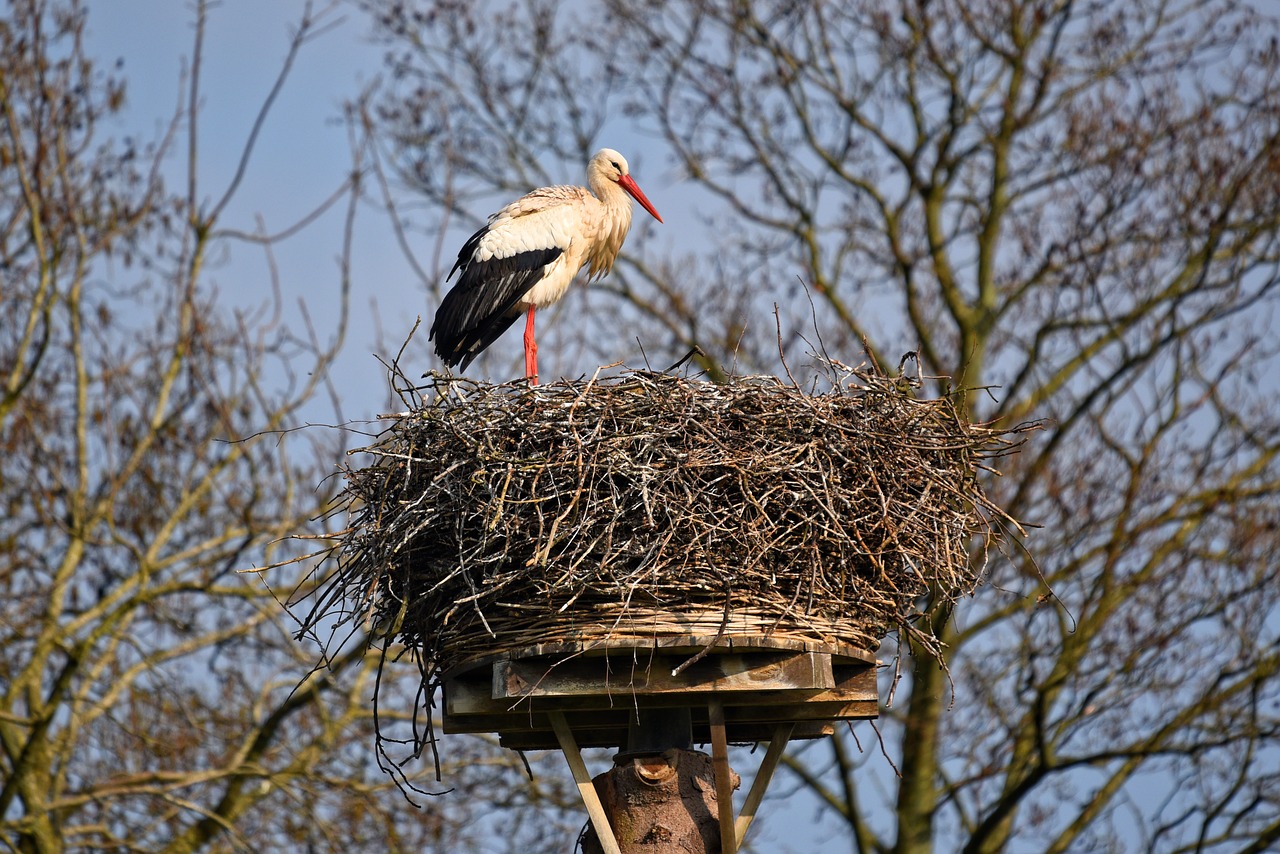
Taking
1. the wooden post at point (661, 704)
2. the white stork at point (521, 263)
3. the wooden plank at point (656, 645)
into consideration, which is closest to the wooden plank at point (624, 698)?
the wooden post at point (661, 704)

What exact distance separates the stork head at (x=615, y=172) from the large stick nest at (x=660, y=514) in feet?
10.9

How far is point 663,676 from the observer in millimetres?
4523

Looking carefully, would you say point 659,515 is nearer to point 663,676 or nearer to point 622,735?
point 663,676

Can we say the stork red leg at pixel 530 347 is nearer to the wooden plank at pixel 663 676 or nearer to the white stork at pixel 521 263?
the white stork at pixel 521 263

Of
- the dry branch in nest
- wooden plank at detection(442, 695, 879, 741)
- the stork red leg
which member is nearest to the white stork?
the stork red leg

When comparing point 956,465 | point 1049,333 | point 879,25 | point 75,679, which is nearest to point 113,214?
point 75,679

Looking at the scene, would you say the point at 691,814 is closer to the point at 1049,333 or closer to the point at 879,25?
the point at 1049,333

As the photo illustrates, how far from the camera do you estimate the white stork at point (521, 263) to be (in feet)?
25.6

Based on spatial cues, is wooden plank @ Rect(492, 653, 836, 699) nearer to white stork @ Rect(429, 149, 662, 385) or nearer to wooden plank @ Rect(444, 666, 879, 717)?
wooden plank @ Rect(444, 666, 879, 717)

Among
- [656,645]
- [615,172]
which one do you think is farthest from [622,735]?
[615,172]

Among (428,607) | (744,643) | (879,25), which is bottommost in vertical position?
(744,643)

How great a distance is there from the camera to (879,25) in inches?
544

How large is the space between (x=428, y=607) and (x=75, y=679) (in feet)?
29.1

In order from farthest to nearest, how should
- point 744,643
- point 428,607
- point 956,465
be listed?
1. point 956,465
2. point 428,607
3. point 744,643
